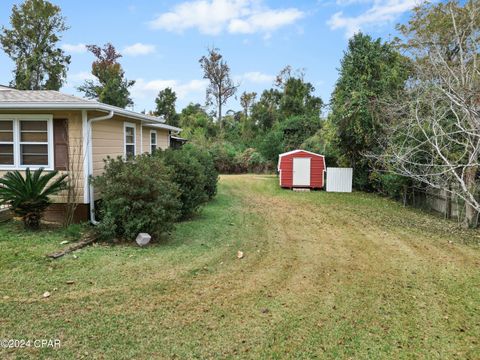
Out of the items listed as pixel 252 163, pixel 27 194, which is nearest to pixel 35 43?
pixel 252 163

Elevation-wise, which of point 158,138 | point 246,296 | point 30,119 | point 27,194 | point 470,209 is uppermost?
point 158,138

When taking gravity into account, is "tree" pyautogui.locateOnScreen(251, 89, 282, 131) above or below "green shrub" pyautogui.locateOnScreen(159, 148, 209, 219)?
above

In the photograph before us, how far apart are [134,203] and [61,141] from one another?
2.56 m

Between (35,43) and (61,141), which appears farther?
(35,43)

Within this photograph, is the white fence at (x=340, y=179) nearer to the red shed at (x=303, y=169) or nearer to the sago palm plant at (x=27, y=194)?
the red shed at (x=303, y=169)

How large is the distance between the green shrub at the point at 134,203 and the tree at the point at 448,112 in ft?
18.3

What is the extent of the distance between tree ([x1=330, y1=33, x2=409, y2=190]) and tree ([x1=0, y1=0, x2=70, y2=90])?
77.6 ft

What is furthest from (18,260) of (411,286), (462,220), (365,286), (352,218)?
(462,220)

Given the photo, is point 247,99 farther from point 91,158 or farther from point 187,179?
point 91,158

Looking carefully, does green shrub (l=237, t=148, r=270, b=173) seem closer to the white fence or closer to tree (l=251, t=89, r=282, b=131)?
tree (l=251, t=89, r=282, b=131)

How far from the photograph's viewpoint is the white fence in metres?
16.1

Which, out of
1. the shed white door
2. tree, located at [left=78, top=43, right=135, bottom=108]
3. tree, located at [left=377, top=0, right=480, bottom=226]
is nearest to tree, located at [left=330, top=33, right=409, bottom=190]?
the shed white door

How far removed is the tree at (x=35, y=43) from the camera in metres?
26.4

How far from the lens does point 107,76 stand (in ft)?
98.4
